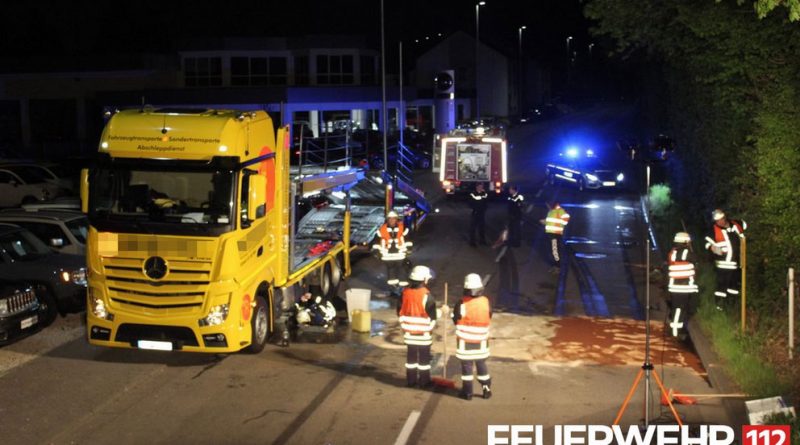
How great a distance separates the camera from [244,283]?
11.9 m

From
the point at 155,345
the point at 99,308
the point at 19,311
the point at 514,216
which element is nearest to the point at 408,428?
the point at 155,345

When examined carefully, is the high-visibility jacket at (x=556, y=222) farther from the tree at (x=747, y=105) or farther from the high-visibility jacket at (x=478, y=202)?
the high-visibility jacket at (x=478, y=202)

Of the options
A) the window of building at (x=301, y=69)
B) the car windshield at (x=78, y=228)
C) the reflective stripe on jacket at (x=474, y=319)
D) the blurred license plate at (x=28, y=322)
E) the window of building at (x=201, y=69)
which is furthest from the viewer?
the window of building at (x=301, y=69)

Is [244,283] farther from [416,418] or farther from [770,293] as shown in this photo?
[770,293]

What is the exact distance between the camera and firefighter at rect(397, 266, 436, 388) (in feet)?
36.3

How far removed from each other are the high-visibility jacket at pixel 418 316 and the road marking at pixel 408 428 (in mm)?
987

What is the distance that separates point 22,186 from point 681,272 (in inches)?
802

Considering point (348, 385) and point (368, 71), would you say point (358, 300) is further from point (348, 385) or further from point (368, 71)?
point (368, 71)

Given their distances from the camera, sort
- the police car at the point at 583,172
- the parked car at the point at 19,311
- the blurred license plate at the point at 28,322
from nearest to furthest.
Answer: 1. the parked car at the point at 19,311
2. the blurred license plate at the point at 28,322
3. the police car at the point at 583,172

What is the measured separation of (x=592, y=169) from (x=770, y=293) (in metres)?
22.0

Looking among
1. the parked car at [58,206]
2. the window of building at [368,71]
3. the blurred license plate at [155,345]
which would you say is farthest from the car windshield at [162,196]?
the window of building at [368,71]

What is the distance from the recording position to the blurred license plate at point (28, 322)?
Answer: 1303 centimetres

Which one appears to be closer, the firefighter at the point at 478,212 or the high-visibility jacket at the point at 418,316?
the high-visibility jacket at the point at 418,316

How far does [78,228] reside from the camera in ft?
56.2
